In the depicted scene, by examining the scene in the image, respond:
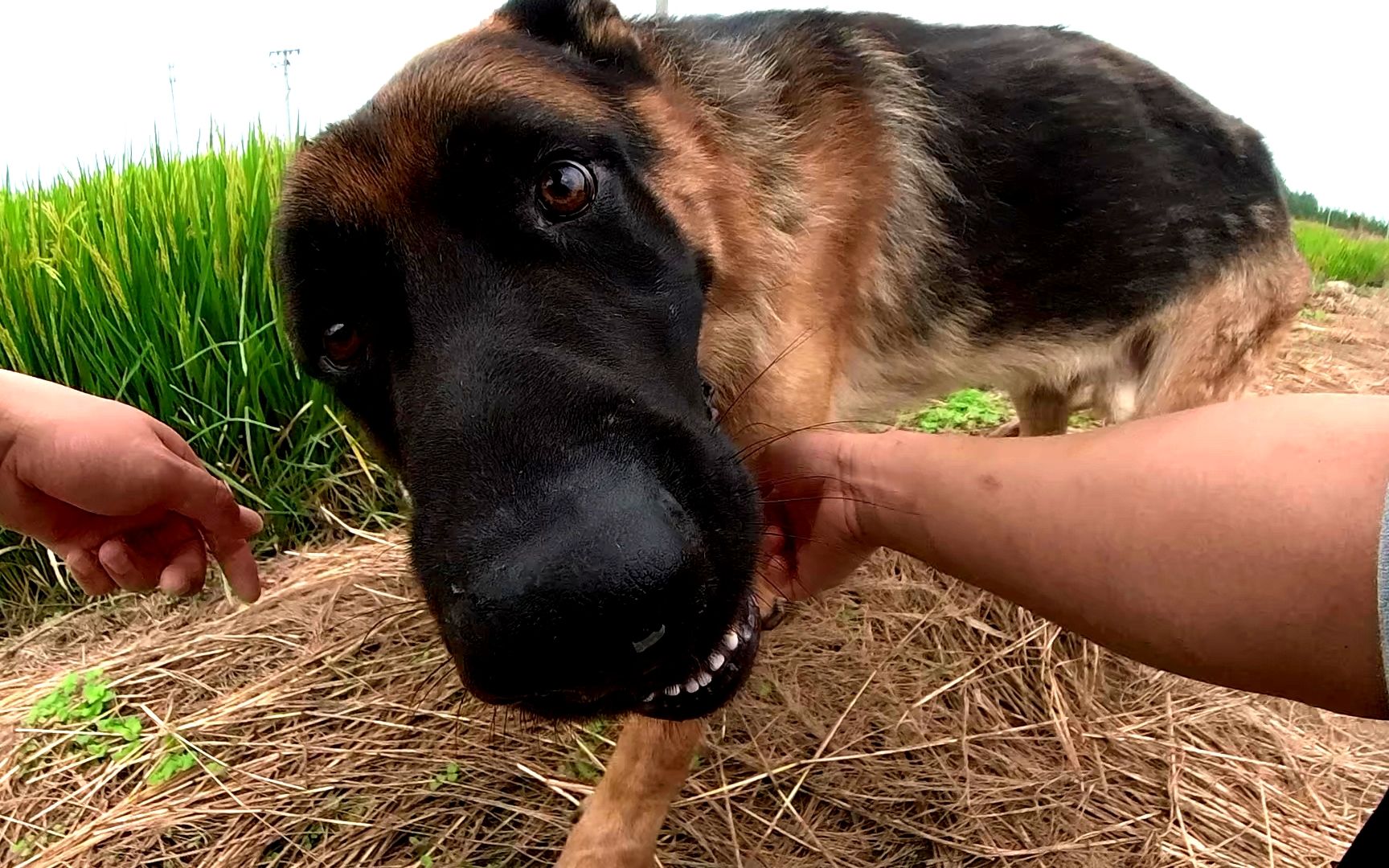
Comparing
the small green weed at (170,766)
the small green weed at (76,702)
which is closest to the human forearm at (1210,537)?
the small green weed at (170,766)

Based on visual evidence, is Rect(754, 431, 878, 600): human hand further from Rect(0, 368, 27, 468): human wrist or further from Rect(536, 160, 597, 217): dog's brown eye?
Rect(0, 368, 27, 468): human wrist

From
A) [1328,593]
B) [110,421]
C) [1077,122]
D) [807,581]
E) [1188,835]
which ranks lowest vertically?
[1188,835]

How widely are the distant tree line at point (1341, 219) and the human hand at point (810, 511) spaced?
2882 mm

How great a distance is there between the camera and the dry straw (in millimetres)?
1814

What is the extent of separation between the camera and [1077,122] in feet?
6.94

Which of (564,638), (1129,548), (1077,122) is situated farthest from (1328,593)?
(1077,122)

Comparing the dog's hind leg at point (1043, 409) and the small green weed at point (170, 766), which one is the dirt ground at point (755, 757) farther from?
the dog's hind leg at point (1043, 409)

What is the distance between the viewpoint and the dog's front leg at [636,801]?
66.4 inches

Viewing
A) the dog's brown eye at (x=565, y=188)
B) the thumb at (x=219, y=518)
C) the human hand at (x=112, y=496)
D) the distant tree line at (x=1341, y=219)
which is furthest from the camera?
the distant tree line at (x=1341, y=219)

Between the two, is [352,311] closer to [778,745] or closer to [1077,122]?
[778,745]

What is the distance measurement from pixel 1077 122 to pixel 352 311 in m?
1.79

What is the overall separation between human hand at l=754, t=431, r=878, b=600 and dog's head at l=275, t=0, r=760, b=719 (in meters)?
0.34

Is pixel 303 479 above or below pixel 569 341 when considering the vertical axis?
below

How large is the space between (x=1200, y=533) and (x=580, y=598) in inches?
27.3
